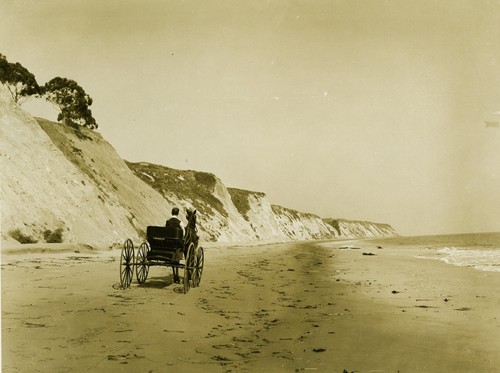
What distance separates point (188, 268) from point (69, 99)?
35.4 metres

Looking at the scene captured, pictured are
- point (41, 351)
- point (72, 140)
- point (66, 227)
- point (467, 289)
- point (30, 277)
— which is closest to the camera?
point (41, 351)

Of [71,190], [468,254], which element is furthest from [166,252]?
[468,254]

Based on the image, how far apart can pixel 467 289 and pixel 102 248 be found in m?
18.4

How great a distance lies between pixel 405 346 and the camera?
671 cm

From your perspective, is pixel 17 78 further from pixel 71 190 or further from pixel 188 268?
pixel 188 268

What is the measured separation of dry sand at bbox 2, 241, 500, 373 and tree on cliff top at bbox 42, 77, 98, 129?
30.9 meters

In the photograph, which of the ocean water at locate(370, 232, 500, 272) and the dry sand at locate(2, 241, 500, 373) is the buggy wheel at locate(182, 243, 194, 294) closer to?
the dry sand at locate(2, 241, 500, 373)

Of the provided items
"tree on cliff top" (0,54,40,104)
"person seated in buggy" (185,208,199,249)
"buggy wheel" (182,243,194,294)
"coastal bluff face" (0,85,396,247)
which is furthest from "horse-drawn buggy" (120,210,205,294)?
"tree on cliff top" (0,54,40,104)

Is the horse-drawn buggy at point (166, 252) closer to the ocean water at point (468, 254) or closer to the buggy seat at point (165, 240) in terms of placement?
the buggy seat at point (165, 240)

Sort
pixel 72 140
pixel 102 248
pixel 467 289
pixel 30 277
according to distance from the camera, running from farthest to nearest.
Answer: pixel 72 140 → pixel 102 248 → pixel 467 289 → pixel 30 277

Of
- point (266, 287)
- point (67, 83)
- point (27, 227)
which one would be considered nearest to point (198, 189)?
point (67, 83)

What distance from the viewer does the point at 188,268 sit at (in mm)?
11062

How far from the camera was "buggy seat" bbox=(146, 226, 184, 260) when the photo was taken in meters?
11.5

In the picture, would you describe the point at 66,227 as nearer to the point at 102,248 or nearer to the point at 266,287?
the point at 102,248
